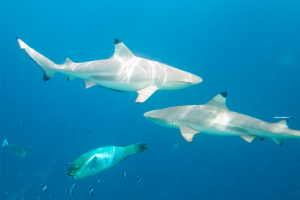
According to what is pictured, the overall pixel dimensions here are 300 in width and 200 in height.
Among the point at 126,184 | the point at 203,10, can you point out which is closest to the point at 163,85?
the point at 126,184

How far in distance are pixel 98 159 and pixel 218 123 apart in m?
3.79

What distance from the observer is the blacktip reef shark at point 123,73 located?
489 centimetres

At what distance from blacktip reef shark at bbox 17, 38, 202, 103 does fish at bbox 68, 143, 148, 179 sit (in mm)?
2863

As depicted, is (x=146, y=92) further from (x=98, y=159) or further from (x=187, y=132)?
(x=98, y=159)

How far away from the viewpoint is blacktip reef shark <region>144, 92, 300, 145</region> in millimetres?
4430

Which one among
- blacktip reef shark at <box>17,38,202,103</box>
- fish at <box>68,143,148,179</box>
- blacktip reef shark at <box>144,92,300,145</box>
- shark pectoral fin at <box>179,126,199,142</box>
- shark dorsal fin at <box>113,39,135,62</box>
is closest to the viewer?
fish at <box>68,143,148,179</box>

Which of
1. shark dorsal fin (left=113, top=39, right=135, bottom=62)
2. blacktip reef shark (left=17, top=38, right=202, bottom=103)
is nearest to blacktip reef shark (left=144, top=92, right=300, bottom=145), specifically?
blacktip reef shark (left=17, top=38, right=202, bottom=103)

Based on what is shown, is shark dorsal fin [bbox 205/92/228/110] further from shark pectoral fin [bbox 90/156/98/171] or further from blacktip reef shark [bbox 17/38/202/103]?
shark pectoral fin [bbox 90/156/98/171]

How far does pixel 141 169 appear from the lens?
12867 millimetres

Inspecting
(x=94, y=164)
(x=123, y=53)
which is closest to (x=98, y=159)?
(x=94, y=164)

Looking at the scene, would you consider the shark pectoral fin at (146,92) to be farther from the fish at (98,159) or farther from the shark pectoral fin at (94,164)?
the shark pectoral fin at (94,164)

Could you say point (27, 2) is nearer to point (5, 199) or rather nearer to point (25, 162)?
point (25, 162)

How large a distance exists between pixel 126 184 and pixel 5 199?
9944 mm

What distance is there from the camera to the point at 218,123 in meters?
4.67
